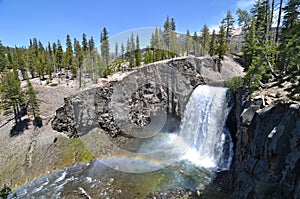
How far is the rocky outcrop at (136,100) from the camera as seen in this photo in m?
33.9

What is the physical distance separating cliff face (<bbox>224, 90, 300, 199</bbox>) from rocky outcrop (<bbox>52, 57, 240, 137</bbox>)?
68.6 feet

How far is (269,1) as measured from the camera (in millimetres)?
25453

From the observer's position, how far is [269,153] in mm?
12523

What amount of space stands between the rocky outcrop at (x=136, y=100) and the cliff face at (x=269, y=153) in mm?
20896

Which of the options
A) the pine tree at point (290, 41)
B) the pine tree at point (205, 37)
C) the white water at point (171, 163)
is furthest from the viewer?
the pine tree at point (205, 37)

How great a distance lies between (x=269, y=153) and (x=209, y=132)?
13.8 m

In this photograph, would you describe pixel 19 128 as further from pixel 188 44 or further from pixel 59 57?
pixel 188 44

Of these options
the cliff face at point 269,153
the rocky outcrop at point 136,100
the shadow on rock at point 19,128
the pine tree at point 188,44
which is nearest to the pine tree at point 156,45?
the pine tree at point 188,44

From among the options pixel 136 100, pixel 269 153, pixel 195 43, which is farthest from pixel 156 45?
pixel 269 153

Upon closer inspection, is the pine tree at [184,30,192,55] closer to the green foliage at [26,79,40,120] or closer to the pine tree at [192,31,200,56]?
the pine tree at [192,31,200,56]

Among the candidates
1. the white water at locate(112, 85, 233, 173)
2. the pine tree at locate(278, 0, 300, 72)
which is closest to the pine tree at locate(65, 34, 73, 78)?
the white water at locate(112, 85, 233, 173)

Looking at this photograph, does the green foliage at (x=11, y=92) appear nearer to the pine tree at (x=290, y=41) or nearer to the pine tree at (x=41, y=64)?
the pine tree at (x=41, y=64)

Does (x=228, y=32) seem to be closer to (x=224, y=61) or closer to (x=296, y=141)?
(x=224, y=61)

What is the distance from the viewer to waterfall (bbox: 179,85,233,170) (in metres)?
23.3
